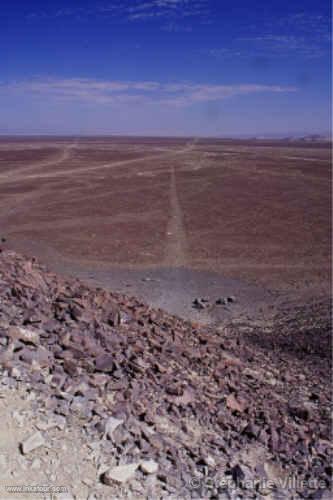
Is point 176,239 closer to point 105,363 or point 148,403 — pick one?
point 105,363

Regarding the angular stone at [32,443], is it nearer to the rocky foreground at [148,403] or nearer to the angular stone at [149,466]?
the rocky foreground at [148,403]

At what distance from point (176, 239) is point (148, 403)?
657 inches

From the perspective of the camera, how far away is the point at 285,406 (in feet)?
21.4

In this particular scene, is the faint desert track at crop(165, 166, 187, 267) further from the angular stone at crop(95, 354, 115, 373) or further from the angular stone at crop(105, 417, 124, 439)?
the angular stone at crop(105, 417, 124, 439)

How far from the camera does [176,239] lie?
71.7 feet

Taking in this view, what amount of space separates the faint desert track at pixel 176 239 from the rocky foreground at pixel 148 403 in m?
9.78

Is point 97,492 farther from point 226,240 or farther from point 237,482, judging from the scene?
point 226,240

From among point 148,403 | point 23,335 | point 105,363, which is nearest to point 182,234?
point 105,363

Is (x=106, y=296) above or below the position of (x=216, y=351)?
above

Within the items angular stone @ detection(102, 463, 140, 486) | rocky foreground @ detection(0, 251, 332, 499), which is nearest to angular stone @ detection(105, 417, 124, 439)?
rocky foreground @ detection(0, 251, 332, 499)

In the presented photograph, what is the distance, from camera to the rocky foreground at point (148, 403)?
14.4ft

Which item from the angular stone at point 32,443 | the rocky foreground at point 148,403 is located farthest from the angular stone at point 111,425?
the angular stone at point 32,443

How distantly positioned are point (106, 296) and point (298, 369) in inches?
168

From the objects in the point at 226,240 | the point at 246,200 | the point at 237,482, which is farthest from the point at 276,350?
the point at 246,200
